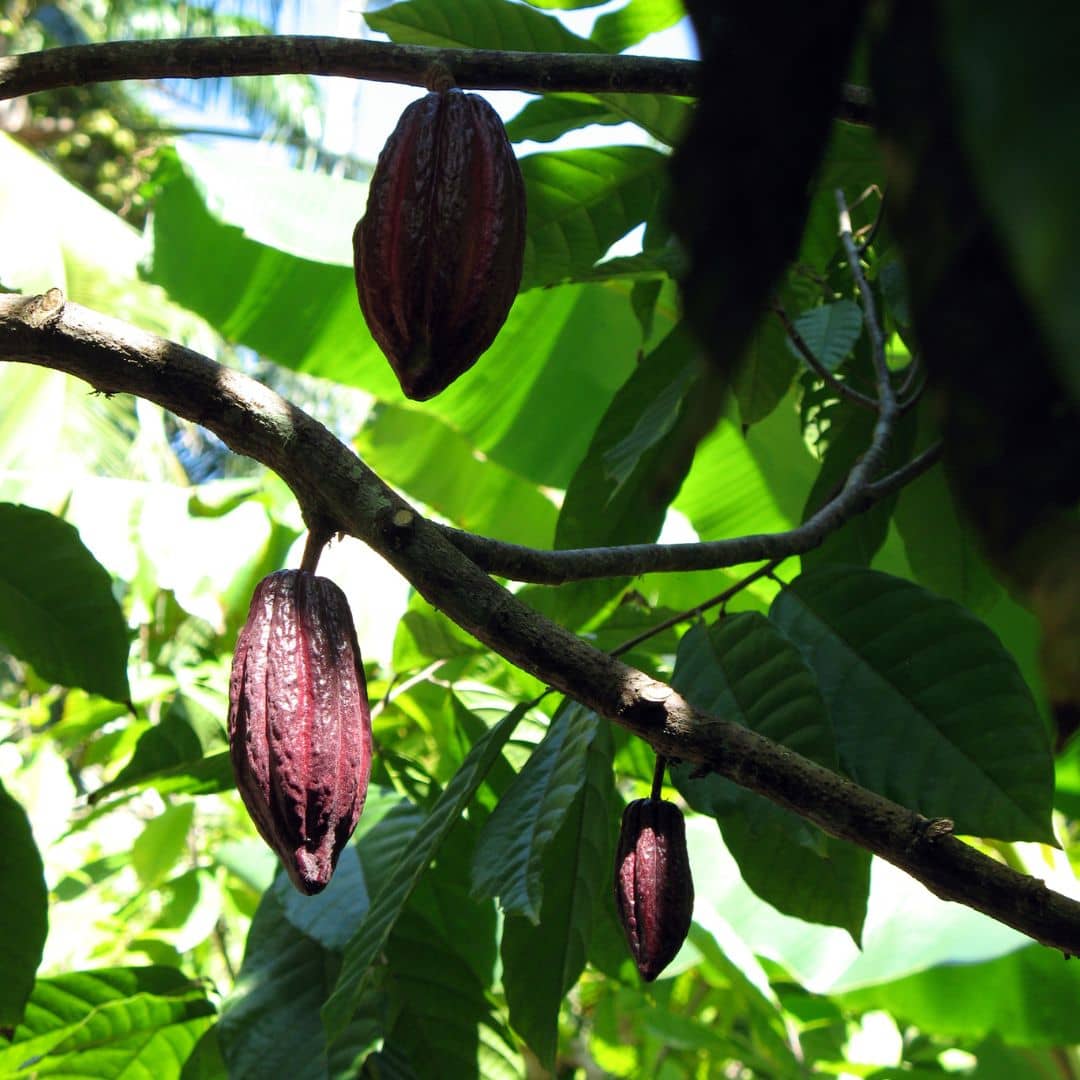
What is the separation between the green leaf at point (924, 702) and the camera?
105 centimetres

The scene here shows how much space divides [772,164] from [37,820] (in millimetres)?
1855

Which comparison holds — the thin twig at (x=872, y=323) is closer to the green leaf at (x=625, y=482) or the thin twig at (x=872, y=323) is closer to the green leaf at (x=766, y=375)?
the green leaf at (x=766, y=375)

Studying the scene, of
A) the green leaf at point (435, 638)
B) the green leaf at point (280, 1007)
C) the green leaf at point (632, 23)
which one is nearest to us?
the green leaf at point (280, 1007)

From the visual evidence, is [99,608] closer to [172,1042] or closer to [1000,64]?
[172,1042]

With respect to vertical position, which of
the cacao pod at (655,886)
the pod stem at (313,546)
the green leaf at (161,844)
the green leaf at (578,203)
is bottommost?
the cacao pod at (655,886)

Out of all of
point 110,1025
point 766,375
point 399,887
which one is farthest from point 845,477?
point 110,1025

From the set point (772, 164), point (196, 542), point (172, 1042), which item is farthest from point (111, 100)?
point (772, 164)

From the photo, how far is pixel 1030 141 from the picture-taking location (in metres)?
0.16

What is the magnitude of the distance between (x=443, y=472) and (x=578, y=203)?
1.16m

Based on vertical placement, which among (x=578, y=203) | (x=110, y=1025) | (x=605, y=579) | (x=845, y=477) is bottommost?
(x=110, y=1025)

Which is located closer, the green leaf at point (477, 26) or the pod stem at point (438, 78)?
the pod stem at point (438, 78)

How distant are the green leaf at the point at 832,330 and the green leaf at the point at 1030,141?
4.22 ft

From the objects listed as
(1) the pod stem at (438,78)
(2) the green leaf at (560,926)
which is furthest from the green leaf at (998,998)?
(1) the pod stem at (438,78)

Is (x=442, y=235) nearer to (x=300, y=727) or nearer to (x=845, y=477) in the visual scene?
(x=300, y=727)
